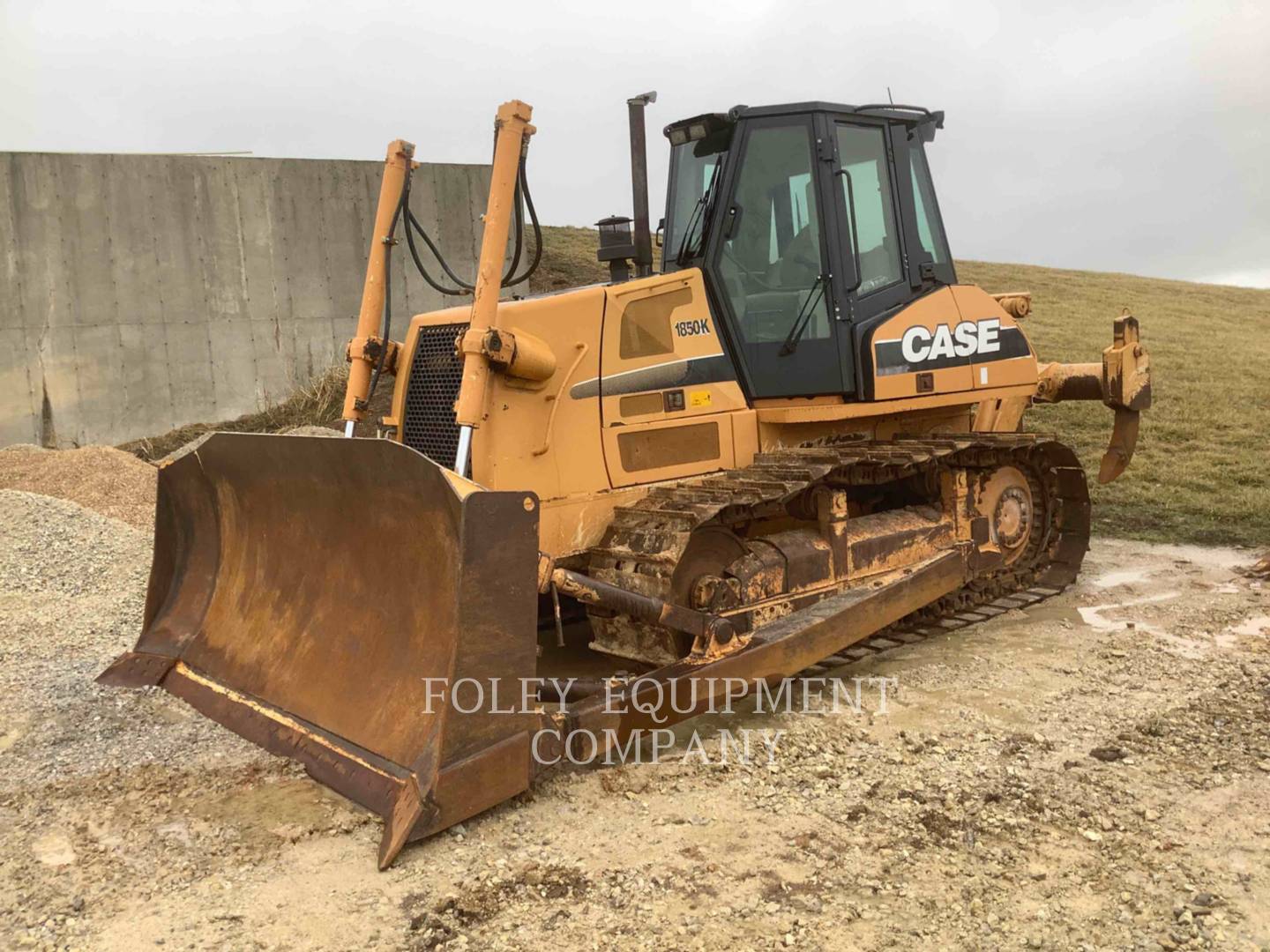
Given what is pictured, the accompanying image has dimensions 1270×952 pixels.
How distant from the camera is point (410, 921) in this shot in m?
2.99

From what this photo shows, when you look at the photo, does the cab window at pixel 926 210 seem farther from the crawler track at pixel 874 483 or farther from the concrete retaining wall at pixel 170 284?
the concrete retaining wall at pixel 170 284

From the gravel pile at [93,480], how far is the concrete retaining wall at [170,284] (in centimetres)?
295

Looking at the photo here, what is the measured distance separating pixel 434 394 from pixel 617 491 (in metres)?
0.98

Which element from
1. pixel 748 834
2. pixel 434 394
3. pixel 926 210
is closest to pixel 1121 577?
pixel 926 210

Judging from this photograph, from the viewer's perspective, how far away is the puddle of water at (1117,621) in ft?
19.2

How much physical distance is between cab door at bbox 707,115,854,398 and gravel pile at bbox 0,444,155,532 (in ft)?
18.9

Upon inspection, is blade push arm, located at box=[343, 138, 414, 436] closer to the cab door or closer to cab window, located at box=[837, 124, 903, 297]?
the cab door

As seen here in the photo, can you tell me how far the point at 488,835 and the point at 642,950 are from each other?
0.83 m

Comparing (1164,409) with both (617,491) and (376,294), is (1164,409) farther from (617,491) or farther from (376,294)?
(376,294)

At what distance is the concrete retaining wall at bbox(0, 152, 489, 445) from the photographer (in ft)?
42.8

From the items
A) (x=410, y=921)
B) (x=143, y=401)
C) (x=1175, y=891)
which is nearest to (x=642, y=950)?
(x=410, y=921)

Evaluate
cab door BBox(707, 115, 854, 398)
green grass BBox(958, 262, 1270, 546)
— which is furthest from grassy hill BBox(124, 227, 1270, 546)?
cab door BBox(707, 115, 854, 398)

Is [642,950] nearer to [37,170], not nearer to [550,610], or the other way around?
[550,610]

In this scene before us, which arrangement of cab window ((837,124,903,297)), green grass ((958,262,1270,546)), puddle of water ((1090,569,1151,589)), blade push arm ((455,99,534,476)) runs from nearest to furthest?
blade push arm ((455,99,534,476)), cab window ((837,124,903,297)), puddle of water ((1090,569,1151,589)), green grass ((958,262,1270,546))
